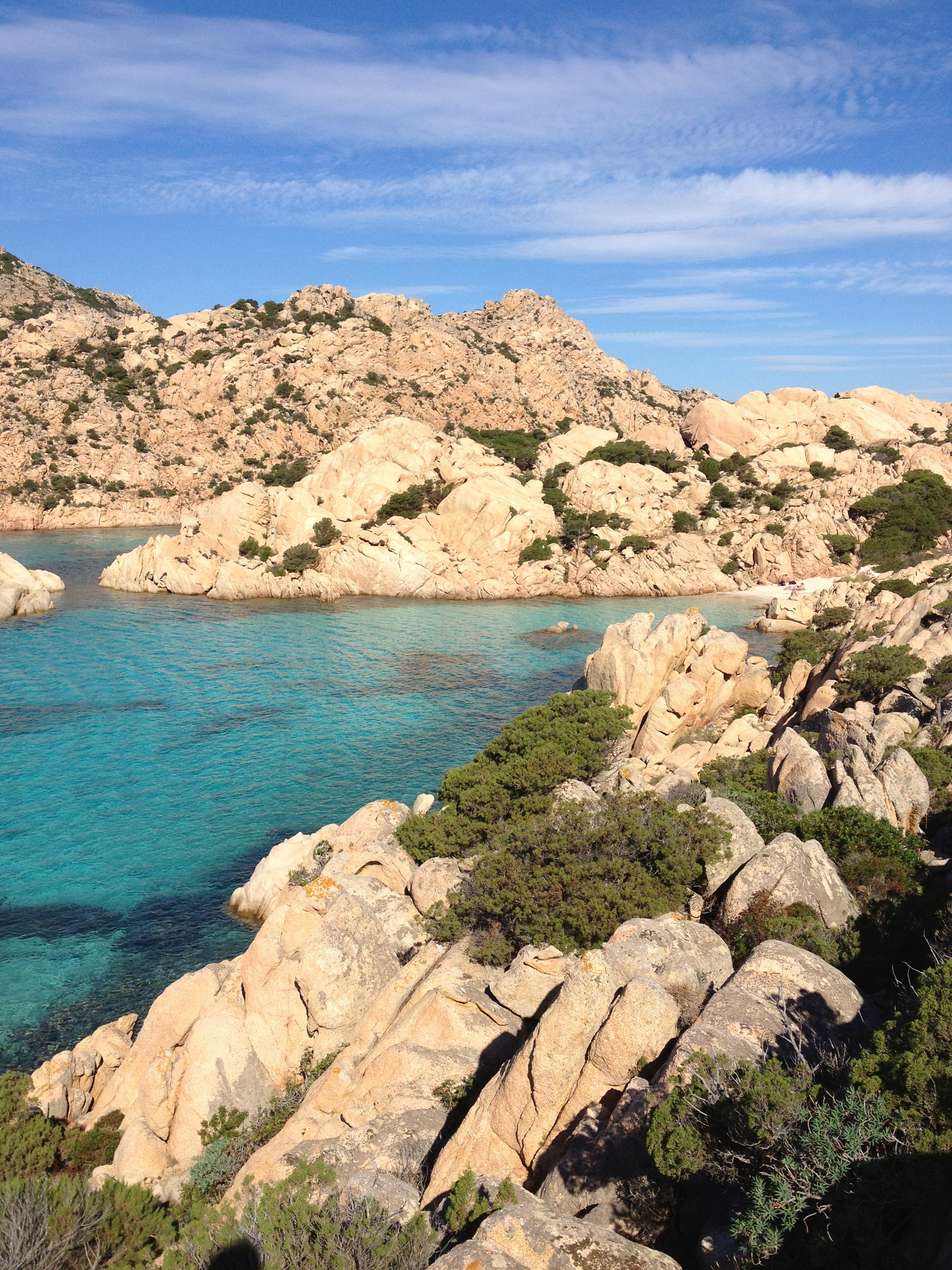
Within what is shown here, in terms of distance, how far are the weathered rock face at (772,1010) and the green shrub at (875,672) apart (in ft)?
53.7

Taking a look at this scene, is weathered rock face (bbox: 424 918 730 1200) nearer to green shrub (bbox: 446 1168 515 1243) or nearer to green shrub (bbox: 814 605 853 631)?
green shrub (bbox: 446 1168 515 1243)

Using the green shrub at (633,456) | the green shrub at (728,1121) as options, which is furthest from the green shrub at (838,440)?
the green shrub at (728,1121)

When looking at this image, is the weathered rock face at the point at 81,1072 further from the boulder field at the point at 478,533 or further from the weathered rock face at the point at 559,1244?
the boulder field at the point at 478,533

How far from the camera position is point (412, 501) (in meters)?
62.6

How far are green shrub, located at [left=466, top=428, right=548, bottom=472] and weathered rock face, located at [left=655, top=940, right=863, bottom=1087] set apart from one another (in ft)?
219

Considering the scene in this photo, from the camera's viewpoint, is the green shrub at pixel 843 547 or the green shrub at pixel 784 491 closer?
the green shrub at pixel 843 547

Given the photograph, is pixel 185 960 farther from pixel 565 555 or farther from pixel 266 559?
pixel 565 555

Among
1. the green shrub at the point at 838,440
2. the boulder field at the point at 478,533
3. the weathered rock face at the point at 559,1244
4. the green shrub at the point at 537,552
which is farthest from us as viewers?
the green shrub at the point at 838,440

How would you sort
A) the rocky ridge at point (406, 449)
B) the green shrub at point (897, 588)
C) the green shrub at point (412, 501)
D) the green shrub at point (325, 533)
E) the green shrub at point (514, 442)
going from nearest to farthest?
the green shrub at point (897, 588) → the green shrub at point (325, 533) → the rocky ridge at point (406, 449) → the green shrub at point (412, 501) → the green shrub at point (514, 442)

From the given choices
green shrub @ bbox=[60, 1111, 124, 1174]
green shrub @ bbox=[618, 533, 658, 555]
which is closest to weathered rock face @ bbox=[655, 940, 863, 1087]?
green shrub @ bbox=[60, 1111, 124, 1174]

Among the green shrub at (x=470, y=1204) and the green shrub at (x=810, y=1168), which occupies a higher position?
the green shrub at (x=810, y=1168)

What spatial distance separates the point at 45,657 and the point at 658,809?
35.6 m

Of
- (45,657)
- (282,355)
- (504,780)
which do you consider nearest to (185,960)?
(504,780)

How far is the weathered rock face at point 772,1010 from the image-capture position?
7516 millimetres
